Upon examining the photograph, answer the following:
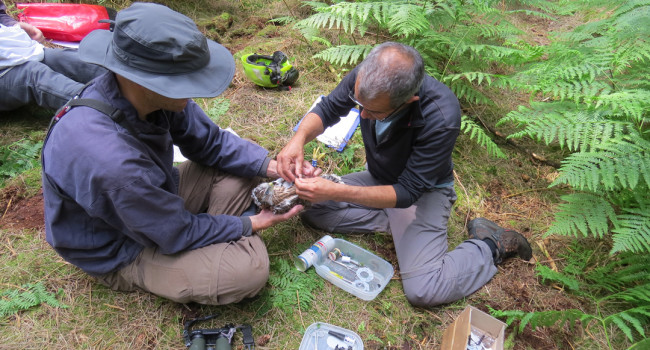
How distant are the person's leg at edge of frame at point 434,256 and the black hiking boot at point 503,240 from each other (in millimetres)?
139

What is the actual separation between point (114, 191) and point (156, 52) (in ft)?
2.53

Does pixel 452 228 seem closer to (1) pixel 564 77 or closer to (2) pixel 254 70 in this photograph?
(1) pixel 564 77

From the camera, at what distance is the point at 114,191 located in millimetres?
1889

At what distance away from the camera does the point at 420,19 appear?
4.15 metres

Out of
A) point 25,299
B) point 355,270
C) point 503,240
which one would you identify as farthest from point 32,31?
point 503,240

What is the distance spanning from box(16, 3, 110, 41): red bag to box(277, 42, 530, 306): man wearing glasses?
4.00 metres

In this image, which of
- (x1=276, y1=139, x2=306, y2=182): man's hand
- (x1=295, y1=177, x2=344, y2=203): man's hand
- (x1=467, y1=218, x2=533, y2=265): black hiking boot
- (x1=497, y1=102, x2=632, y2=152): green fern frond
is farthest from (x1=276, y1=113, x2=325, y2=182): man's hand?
(x1=497, y1=102, x2=632, y2=152): green fern frond

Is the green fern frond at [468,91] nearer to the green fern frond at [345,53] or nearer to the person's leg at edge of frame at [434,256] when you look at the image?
the green fern frond at [345,53]

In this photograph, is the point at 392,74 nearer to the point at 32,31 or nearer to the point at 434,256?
the point at 434,256

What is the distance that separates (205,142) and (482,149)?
3.31m

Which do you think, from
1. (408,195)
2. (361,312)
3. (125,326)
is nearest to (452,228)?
(408,195)

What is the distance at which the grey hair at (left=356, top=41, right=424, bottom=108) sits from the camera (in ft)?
7.34

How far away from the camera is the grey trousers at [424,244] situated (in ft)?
9.44

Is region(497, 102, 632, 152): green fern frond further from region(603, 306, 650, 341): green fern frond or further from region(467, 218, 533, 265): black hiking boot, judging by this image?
region(603, 306, 650, 341): green fern frond
